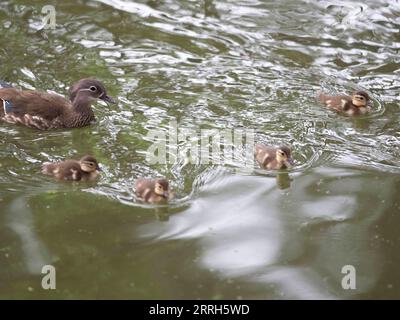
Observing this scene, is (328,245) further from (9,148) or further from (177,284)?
(9,148)

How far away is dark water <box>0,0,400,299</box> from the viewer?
14.9 feet

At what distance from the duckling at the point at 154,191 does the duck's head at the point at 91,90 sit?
5.20 ft

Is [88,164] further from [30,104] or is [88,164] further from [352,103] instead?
[352,103]

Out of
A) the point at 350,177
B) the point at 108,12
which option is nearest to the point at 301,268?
the point at 350,177

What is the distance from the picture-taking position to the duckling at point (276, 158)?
5637 millimetres

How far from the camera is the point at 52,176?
5.54 meters

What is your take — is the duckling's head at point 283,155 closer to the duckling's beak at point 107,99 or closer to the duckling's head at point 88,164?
the duckling's head at point 88,164

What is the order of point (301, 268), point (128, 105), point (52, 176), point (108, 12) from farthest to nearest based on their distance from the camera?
point (108, 12)
point (128, 105)
point (52, 176)
point (301, 268)

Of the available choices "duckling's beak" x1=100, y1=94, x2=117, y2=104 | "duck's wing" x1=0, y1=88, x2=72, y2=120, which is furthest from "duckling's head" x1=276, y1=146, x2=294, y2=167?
"duck's wing" x1=0, y1=88, x2=72, y2=120

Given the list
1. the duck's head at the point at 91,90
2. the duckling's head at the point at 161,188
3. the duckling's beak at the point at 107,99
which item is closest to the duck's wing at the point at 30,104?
the duck's head at the point at 91,90

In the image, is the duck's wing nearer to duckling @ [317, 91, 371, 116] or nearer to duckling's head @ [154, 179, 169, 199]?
duckling's head @ [154, 179, 169, 199]

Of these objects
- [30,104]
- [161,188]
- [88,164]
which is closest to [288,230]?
[161,188]
